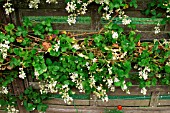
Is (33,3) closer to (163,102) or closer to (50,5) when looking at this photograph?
(50,5)

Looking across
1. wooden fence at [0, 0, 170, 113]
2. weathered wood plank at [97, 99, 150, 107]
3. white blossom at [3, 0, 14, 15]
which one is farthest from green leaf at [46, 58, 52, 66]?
weathered wood plank at [97, 99, 150, 107]

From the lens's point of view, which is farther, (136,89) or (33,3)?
(136,89)

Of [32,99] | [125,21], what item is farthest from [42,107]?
[125,21]

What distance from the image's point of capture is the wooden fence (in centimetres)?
212

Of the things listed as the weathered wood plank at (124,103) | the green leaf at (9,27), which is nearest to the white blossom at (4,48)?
the green leaf at (9,27)

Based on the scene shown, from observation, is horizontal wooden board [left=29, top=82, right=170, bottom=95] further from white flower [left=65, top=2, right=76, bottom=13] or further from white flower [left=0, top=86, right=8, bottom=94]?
white flower [left=65, top=2, right=76, bottom=13]

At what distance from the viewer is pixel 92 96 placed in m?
2.58

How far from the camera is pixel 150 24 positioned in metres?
2.17

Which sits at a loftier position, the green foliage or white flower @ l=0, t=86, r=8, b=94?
white flower @ l=0, t=86, r=8, b=94

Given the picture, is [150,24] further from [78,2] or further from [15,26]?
[15,26]

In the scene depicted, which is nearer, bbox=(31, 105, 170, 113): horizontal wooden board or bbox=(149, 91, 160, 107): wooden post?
bbox=(149, 91, 160, 107): wooden post

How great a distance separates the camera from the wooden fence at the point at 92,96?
2125 millimetres

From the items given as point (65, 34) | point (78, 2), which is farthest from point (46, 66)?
point (78, 2)

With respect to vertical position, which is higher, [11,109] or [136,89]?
[136,89]
